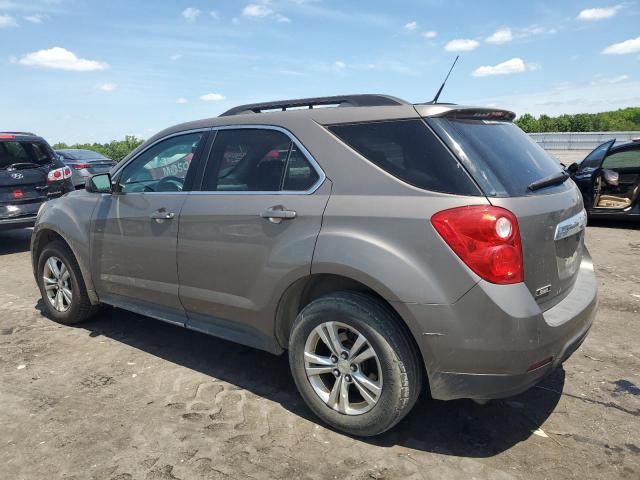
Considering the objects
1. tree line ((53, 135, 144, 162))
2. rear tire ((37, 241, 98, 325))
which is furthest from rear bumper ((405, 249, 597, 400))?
tree line ((53, 135, 144, 162))

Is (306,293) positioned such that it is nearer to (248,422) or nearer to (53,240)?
(248,422)

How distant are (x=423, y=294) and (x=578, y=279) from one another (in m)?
1.13

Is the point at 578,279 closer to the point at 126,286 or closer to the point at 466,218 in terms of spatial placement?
the point at 466,218

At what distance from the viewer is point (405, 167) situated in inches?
107

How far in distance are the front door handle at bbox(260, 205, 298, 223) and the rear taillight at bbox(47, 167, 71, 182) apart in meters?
6.48

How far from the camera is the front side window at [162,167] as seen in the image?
12.3 feet

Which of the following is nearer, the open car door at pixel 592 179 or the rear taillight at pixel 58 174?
the rear taillight at pixel 58 174

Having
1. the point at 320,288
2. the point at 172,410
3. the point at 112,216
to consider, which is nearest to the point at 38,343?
the point at 112,216

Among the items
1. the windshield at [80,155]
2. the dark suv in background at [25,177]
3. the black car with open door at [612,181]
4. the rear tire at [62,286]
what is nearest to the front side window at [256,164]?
the rear tire at [62,286]

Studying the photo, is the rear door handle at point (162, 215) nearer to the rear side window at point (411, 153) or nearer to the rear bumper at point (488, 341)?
the rear side window at point (411, 153)

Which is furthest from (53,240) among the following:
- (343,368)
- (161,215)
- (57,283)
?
(343,368)

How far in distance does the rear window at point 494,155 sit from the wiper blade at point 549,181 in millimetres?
21

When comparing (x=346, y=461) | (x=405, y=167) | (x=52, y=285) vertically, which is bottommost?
(x=346, y=461)

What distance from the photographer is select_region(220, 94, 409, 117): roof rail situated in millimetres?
3045
